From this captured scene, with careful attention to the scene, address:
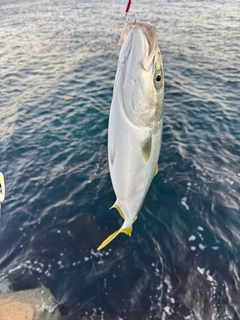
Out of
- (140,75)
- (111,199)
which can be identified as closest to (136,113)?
(140,75)

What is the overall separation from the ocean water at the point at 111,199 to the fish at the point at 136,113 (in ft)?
12.3

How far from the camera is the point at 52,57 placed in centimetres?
2058

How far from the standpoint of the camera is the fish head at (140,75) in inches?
116

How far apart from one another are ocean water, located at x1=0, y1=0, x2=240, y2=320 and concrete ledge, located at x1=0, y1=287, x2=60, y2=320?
22 cm

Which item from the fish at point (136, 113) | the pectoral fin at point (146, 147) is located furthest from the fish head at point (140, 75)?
the pectoral fin at point (146, 147)

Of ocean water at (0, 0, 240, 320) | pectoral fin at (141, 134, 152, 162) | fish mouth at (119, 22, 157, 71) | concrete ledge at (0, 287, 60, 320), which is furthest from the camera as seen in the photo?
ocean water at (0, 0, 240, 320)

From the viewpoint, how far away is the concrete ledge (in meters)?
6.09

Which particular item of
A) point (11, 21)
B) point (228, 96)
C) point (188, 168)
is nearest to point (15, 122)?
point (188, 168)

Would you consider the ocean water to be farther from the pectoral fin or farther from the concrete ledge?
the pectoral fin

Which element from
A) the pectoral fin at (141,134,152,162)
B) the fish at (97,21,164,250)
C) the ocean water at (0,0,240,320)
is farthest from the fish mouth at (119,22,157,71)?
the ocean water at (0,0,240,320)

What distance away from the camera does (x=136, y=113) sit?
3.24 m

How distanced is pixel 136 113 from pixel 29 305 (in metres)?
5.23

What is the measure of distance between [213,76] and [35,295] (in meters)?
14.3

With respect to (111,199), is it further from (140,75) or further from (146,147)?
(140,75)
